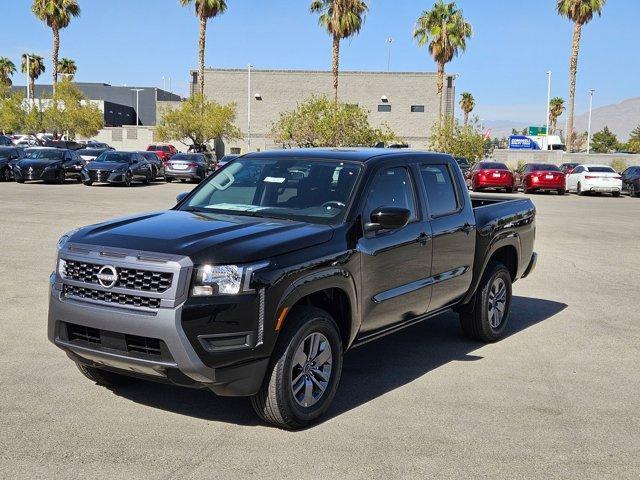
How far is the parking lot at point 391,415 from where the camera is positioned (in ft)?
14.8

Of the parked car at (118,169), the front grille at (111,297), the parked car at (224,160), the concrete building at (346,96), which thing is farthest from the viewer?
the concrete building at (346,96)

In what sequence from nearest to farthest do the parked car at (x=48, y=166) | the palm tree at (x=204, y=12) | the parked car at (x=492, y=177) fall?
1. the parked car at (x=48, y=166)
2. the parked car at (x=492, y=177)
3. the palm tree at (x=204, y=12)

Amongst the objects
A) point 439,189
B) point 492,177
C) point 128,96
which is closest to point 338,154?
point 439,189

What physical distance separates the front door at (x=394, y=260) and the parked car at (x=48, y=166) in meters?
29.6

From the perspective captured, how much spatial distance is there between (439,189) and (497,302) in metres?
1.60

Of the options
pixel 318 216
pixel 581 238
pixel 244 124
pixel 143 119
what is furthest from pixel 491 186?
pixel 143 119

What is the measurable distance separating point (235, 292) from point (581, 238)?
46.4 feet

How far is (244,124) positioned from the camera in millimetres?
71625

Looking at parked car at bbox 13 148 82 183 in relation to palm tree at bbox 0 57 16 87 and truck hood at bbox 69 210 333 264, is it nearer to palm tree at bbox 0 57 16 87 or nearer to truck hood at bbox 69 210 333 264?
truck hood at bbox 69 210 333 264

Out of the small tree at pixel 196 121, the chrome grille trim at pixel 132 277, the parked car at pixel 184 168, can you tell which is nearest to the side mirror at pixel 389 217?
the chrome grille trim at pixel 132 277

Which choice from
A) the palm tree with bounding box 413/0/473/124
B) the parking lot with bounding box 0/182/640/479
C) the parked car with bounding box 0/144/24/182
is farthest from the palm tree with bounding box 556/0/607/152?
the parking lot with bounding box 0/182/640/479

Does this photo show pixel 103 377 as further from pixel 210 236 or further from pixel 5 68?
pixel 5 68

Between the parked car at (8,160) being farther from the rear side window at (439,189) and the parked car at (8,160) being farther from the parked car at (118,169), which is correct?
the rear side window at (439,189)

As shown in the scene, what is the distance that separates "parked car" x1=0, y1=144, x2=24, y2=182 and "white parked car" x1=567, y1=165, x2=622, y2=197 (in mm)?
26034
